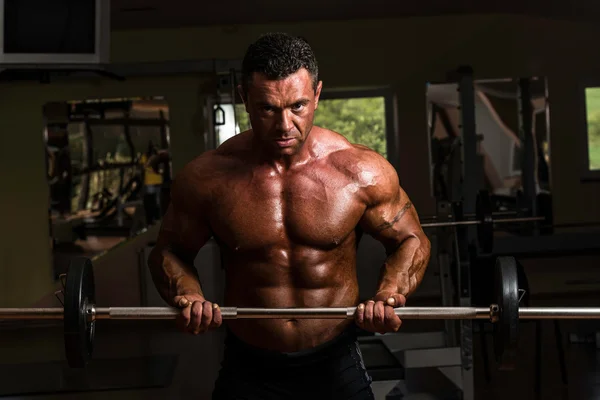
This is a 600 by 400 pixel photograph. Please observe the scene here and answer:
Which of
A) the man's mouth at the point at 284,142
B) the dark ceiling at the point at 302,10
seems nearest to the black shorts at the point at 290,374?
the man's mouth at the point at 284,142

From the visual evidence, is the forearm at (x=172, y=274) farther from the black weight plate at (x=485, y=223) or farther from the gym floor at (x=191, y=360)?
the black weight plate at (x=485, y=223)

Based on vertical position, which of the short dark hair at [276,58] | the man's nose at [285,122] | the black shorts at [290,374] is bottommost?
the black shorts at [290,374]

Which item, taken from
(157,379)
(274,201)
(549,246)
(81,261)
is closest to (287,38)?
(274,201)

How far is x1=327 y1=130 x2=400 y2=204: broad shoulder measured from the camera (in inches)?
78.9

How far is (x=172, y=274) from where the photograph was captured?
1.99 meters

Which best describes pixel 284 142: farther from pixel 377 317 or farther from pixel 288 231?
pixel 377 317

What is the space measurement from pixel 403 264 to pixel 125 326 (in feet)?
15.6

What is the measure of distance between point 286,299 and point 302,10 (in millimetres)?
4467

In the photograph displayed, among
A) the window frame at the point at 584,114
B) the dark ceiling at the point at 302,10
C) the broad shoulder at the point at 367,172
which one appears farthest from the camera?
the window frame at the point at 584,114

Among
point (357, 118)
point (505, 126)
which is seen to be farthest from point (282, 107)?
point (505, 126)

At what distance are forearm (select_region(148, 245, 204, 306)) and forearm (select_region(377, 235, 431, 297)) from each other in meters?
0.43

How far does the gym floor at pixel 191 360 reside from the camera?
4.07 m

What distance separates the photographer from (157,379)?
4375 mm

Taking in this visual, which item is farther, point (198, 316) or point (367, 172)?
point (367, 172)
